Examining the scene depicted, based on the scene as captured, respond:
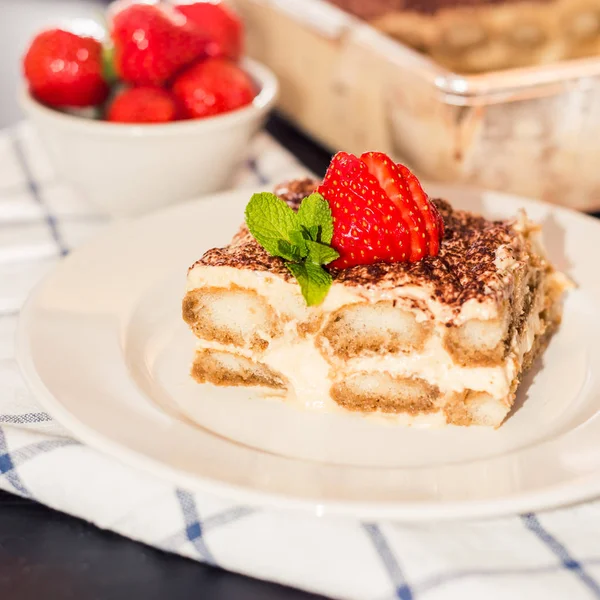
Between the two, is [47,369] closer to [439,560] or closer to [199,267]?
[199,267]

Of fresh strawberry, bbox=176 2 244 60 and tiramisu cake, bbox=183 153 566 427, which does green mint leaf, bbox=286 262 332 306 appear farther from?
fresh strawberry, bbox=176 2 244 60

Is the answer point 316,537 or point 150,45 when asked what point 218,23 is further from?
point 316,537

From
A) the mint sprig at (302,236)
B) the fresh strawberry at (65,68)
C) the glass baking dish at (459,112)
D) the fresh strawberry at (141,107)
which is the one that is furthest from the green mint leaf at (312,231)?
the fresh strawberry at (65,68)

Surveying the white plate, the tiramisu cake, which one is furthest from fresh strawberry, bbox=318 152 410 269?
→ the white plate

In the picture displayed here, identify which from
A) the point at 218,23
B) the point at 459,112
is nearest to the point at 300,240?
the point at 459,112

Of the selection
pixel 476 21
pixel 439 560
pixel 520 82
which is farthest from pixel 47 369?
pixel 476 21

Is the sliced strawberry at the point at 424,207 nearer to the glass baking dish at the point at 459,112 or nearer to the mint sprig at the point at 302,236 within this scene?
the mint sprig at the point at 302,236

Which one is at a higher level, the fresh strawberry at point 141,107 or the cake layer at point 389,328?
the fresh strawberry at point 141,107

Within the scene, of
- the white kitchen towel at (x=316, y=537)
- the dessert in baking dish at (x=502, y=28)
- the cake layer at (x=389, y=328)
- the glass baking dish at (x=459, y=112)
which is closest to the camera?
the white kitchen towel at (x=316, y=537)
